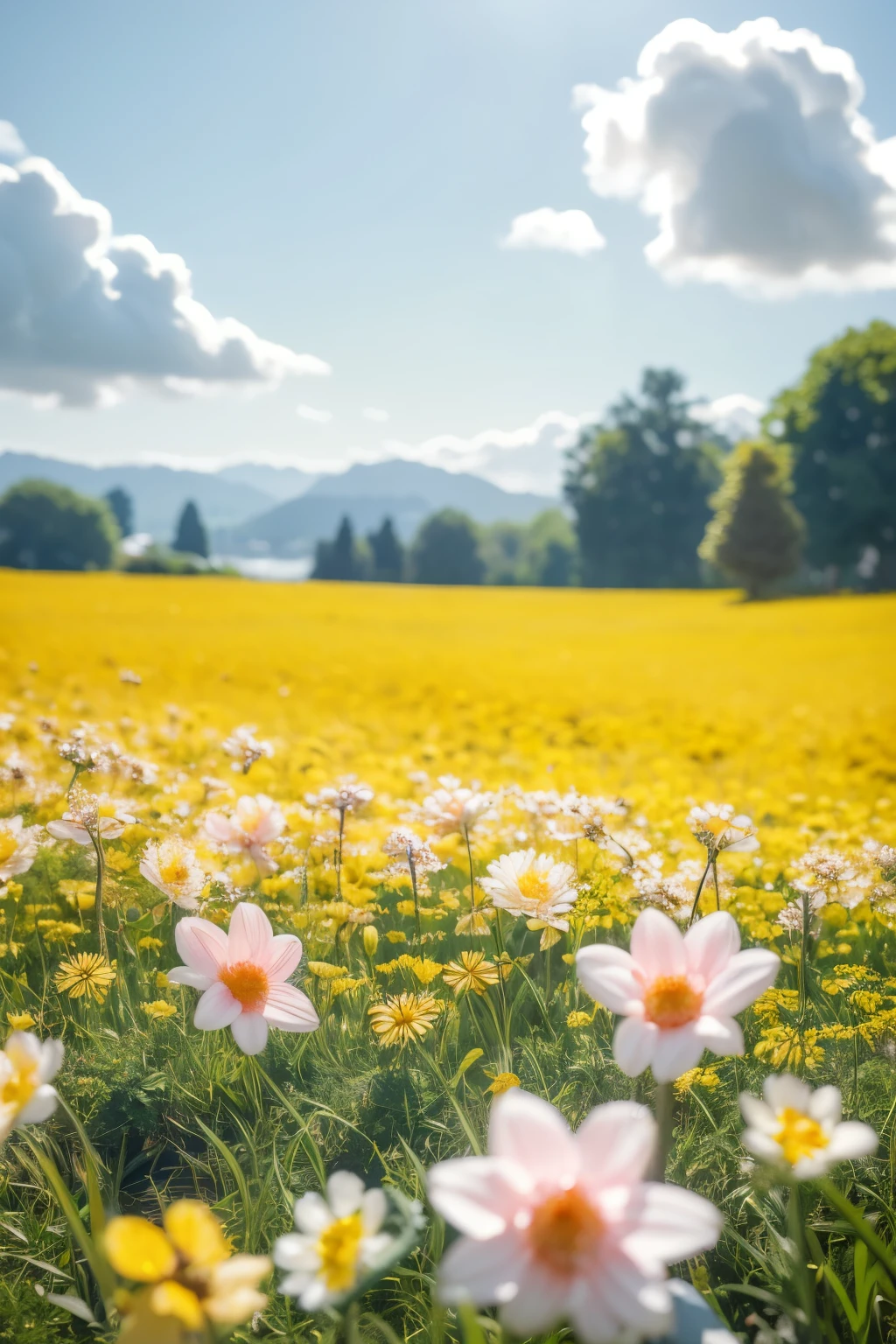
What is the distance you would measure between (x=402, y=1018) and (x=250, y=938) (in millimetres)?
312

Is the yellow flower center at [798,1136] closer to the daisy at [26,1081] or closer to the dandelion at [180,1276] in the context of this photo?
the dandelion at [180,1276]

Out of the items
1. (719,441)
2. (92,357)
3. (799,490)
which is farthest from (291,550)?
(92,357)

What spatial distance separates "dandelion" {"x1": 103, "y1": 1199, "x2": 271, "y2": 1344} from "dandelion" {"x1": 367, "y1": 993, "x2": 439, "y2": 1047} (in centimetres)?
59

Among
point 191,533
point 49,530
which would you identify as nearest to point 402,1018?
point 49,530

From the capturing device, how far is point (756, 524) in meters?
18.6

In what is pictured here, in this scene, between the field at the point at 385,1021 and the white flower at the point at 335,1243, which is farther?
the field at the point at 385,1021

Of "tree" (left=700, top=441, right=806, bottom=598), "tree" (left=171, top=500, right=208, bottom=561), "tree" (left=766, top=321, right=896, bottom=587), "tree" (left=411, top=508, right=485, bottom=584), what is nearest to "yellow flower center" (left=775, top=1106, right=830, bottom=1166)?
"tree" (left=766, top=321, right=896, bottom=587)

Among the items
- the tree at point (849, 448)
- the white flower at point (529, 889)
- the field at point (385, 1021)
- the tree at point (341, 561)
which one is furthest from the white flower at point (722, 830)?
the tree at point (341, 561)

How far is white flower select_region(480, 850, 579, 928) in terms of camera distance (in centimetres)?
113

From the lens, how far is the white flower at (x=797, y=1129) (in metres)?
0.65

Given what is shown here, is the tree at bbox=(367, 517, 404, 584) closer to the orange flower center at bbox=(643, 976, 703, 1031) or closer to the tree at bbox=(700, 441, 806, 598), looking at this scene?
the tree at bbox=(700, 441, 806, 598)

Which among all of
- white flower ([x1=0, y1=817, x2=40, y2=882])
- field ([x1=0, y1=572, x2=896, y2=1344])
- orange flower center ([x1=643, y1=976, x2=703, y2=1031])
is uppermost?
orange flower center ([x1=643, y1=976, x2=703, y2=1031])

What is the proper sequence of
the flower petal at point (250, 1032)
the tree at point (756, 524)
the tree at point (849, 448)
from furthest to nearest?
the tree at point (756, 524) < the tree at point (849, 448) < the flower petal at point (250, 1032)

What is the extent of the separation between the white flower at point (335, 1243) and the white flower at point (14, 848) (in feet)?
2.74
